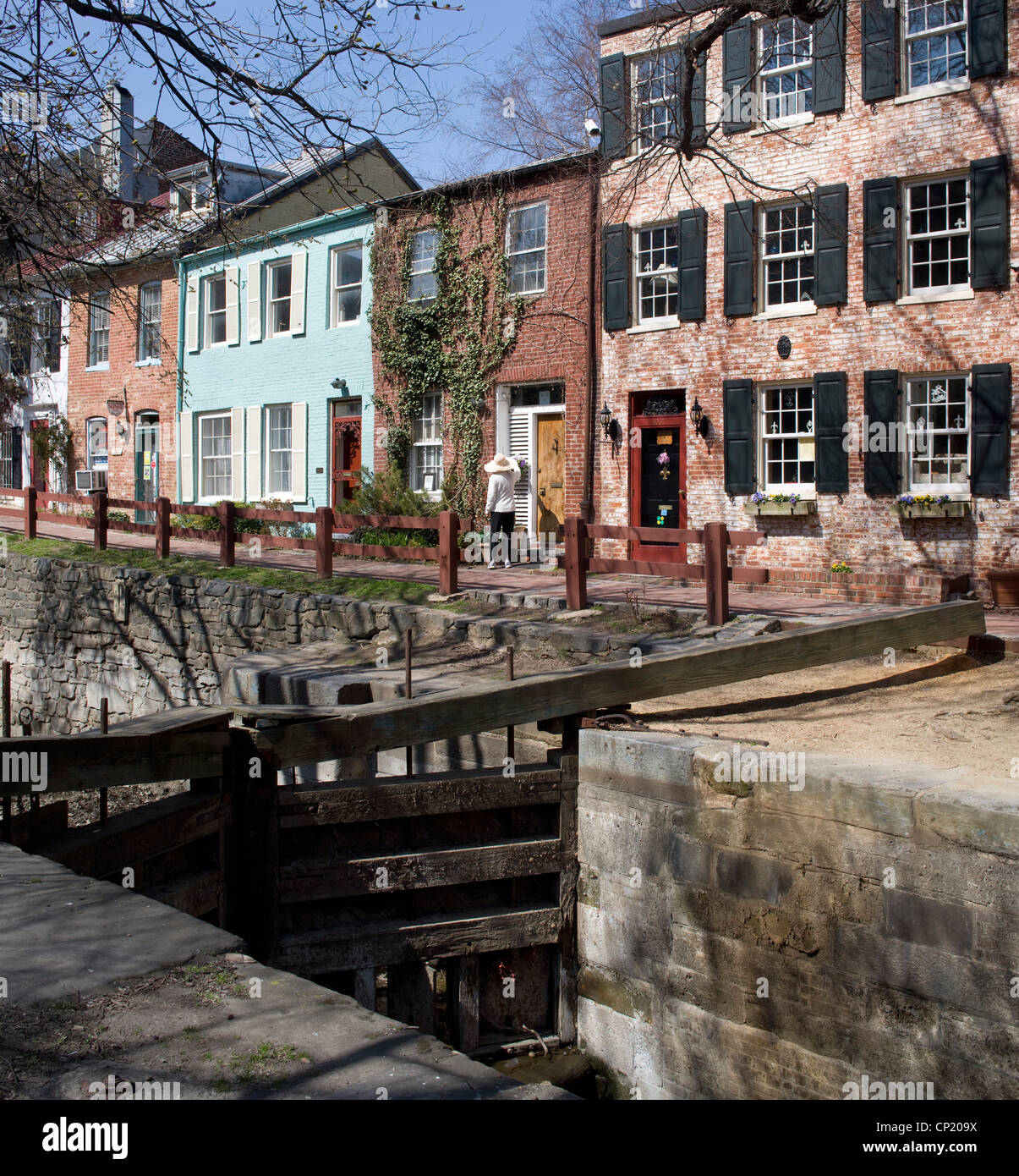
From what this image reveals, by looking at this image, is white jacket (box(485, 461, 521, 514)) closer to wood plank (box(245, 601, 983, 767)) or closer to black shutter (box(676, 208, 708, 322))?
black shutter (box(676, 208, 708, 322))

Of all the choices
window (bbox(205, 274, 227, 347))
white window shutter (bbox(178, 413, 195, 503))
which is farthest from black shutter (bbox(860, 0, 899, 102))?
white window shutter (bbox(178, 413, 195, 503))

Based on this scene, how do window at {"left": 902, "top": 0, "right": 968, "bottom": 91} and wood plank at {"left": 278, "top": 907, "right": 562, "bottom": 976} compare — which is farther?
window at {"left": 902, "top": 0, "right": 968, "bottom": 91}

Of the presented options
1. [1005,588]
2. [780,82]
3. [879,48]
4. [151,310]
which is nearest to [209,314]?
[151,310]

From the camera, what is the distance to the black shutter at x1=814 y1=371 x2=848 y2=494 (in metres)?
15.0

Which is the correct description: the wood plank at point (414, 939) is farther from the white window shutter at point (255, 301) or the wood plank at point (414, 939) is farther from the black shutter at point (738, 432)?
the white window shutter at point (255, 301)

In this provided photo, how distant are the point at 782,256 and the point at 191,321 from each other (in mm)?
15216

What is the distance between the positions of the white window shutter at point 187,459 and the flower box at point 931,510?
1661 cm

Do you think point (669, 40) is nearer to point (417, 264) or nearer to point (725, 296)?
point (725, 296)

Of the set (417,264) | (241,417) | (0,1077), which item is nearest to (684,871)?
(0,1077)

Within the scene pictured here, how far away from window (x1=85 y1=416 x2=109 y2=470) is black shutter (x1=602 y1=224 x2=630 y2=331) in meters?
15.6

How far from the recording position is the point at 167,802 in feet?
21.0

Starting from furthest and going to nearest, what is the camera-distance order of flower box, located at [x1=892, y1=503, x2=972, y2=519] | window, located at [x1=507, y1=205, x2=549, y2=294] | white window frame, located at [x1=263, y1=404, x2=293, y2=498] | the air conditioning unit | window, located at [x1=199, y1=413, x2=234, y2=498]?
the air conditioning unit < window, located at [x1=199, y1=413, x2=234, y2=498] < white window frame, located at [x1=263, y1=404, x2=293, y2=498] < window, located at [x1=507, y1=205, x2=549, y2=294] < flower box, located at [x1=892, y1=503, x2=972, y2=519]

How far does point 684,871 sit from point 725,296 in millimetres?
11599

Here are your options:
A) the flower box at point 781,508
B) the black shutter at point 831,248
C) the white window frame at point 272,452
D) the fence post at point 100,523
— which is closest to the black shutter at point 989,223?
the black shutter at point 831,248
